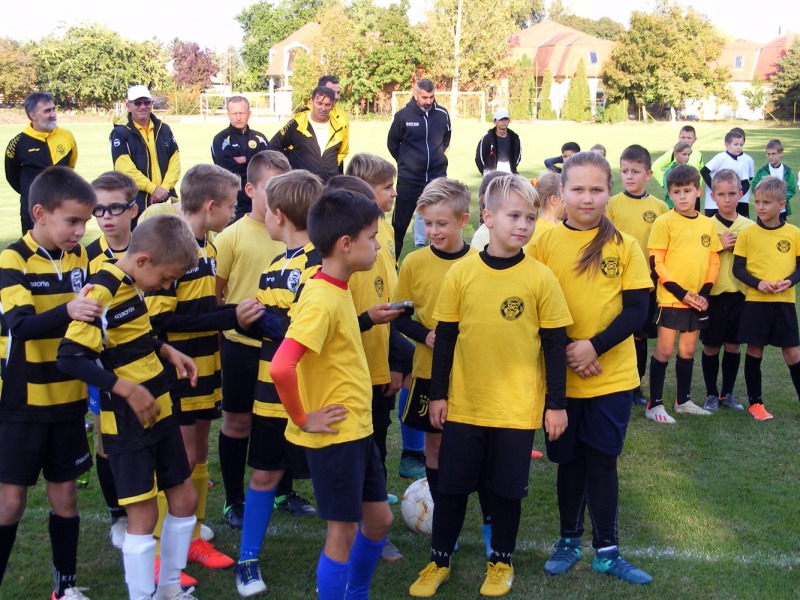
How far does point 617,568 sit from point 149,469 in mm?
2194

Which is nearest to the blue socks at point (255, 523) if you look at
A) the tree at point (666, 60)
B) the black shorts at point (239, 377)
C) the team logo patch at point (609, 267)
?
the black shorts at point (239, 377)

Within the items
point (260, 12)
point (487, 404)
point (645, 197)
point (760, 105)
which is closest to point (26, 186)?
point (645, 197)

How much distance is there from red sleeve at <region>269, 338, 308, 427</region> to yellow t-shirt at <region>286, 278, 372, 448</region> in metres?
0.13

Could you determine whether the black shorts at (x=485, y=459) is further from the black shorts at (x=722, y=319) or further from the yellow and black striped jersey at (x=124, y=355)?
the black shorts at (x=722, y=319)

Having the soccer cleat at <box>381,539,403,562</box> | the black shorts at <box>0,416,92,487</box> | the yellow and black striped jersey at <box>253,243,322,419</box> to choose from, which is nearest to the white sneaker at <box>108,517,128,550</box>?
the black shorts at <box>0,416,92,487</box>

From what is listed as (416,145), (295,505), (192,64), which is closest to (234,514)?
(295,505)

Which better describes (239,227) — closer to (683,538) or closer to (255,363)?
(255,363)

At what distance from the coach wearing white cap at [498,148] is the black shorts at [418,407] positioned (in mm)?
9373

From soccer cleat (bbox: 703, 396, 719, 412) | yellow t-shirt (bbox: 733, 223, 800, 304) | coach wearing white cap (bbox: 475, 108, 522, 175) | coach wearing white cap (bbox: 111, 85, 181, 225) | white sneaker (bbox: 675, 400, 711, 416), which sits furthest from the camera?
coach wearing white cap (bbox: 475, 108, 522, 175)

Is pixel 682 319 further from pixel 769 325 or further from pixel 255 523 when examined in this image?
pixel 255 523

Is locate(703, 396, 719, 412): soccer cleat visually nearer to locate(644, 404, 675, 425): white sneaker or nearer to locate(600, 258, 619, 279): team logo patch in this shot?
locate(644, 404, 675, 425): white sneaker

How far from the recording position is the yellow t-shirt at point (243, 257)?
4324 mm

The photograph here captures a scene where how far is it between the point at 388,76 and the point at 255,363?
62.7 m

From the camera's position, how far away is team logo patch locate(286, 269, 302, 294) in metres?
3.66
